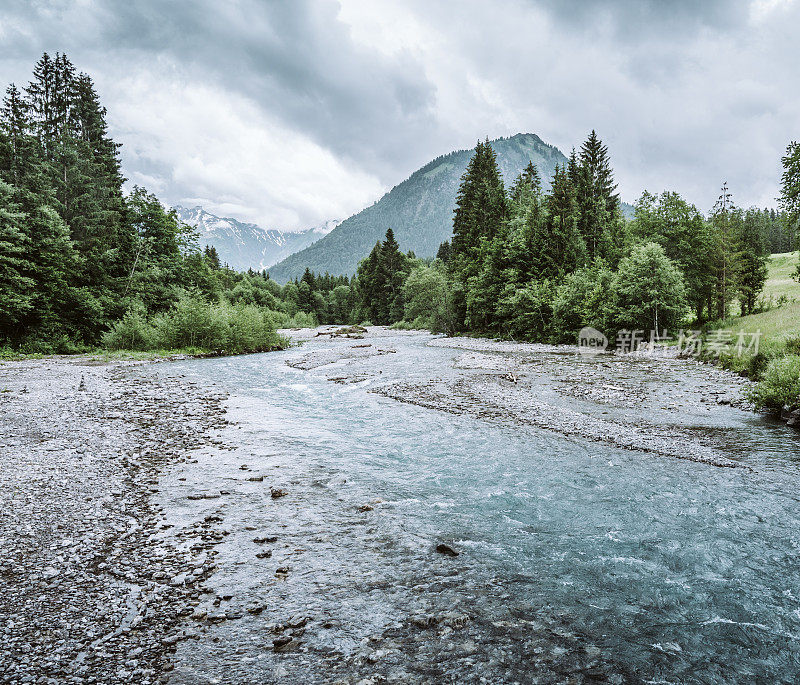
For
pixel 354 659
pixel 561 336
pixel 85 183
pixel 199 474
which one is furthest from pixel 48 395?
pixel 561 336

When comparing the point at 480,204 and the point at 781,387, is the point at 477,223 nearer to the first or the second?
the point at 480,204

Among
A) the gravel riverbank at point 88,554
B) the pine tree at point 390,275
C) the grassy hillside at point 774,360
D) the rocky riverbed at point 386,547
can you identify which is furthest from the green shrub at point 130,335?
the pine tree at point 390,275

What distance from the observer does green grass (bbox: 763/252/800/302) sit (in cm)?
5491

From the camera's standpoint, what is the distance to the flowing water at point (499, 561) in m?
4.08

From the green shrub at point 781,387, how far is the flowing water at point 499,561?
2.81m

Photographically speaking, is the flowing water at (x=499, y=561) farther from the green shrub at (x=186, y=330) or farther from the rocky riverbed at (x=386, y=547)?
the green shrub at (x=186, y=330)

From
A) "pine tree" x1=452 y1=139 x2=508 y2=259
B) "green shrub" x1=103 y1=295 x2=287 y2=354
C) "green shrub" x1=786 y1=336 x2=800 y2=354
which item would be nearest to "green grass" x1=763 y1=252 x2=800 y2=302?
"pine tree" x1=452 y1=139 x2=508 y2=259

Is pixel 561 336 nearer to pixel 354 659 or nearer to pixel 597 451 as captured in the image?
pixel 597 451

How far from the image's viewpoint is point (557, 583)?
5363 millimetres

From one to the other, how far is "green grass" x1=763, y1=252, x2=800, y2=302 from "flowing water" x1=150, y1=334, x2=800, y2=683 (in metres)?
55.0

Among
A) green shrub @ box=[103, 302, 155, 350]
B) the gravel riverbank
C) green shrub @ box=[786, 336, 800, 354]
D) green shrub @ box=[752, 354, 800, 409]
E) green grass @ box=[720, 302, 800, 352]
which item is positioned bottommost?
the gravel riverbank

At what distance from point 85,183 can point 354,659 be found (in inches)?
2012

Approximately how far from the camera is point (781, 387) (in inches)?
540

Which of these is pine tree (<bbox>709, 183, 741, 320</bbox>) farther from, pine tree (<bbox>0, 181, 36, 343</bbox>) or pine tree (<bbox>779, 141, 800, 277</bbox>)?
pine tree (<bbox>0, 181, 36, 343</bbox>)
